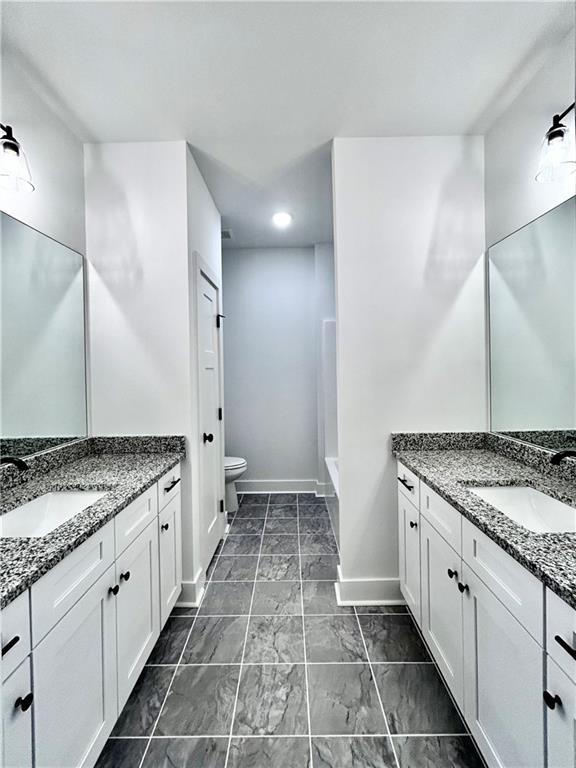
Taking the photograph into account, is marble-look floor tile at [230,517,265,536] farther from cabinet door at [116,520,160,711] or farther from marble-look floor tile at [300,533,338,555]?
cabinet door at [116,520,160,711]

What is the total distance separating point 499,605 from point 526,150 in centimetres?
195

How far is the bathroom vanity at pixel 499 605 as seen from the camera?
2.84 ft

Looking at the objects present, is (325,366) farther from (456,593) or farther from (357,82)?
(456,593)

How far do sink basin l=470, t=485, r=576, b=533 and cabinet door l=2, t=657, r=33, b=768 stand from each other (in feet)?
4.92

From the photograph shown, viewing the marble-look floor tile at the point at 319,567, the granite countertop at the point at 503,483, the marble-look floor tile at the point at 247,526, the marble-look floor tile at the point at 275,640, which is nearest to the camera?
the granite countertop at the point at 503,483

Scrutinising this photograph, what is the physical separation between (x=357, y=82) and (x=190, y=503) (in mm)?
2296

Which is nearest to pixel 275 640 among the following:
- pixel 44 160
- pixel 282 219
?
pixel 44 160

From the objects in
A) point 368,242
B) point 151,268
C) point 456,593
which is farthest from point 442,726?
point 151,268

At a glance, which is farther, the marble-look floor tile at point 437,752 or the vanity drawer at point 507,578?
the marble-look floor tile at point 437,752

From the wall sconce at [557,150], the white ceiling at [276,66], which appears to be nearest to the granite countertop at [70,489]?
the white ceiling at [276,66]

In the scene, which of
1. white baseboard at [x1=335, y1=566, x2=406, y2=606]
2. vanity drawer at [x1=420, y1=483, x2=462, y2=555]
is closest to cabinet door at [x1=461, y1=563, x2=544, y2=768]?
vanity drawer at [x1=420, y1=483, x2=462, y2=555]

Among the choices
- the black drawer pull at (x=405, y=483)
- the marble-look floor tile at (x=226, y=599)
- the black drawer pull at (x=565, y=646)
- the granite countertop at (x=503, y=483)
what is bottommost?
the marble-look floor tile at (x=226, y=599)

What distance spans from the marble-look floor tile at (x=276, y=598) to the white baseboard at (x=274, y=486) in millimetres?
1748

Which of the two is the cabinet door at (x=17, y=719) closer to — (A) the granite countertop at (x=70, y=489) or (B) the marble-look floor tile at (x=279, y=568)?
(A) the granite countertop at (x=70, y=489)
